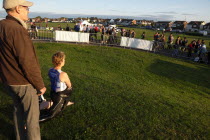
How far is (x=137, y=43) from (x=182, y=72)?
6249 mm

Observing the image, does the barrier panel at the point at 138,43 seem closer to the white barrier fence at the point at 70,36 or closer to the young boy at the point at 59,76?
the white barrier fence at the point at 70,36

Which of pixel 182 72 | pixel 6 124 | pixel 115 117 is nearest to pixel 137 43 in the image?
pixel 182 72

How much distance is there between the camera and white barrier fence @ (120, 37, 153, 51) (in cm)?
1648

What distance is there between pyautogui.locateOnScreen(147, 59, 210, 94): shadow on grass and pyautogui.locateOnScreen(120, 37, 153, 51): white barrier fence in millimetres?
2919

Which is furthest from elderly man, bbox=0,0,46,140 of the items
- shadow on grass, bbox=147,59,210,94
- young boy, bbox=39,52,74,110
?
shadow on grass, bbox=147,59,210,94

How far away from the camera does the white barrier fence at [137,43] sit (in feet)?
54.1

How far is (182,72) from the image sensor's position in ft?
38.5

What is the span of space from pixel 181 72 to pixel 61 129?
10394 mm

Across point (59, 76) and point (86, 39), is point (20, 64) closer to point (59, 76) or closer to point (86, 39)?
point (59, 76)

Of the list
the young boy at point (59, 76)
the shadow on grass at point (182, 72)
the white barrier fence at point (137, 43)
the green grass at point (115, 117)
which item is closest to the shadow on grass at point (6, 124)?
the green grass at point (115, 117)

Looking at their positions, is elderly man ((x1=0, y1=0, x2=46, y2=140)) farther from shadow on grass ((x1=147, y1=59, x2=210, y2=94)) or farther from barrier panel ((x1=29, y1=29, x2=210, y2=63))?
barrier panel ((x1=29, y1=29, x2=210, y2=63))

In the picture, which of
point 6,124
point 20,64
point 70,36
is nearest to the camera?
point 20,64

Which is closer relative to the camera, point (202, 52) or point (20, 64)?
point (20, 64)

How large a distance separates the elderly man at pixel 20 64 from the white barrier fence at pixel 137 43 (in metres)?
15.1
